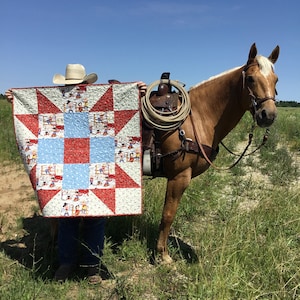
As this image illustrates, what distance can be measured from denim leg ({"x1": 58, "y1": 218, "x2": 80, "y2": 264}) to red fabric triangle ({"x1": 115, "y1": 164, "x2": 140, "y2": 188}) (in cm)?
66

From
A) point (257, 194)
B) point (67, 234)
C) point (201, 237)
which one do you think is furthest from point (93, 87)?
point (257, 194)

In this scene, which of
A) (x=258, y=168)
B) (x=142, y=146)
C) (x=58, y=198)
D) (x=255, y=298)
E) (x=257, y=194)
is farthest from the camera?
→ (x=258, y=168)

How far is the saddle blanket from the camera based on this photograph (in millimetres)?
3311

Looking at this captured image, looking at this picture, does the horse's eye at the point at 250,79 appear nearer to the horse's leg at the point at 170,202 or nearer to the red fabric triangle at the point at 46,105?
the horse's leg at the point at 170,202

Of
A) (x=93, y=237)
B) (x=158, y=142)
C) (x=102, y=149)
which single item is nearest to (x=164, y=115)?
(x=158, y=142)

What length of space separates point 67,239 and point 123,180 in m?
0.88

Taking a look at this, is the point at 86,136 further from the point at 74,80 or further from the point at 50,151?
the point at 74,80

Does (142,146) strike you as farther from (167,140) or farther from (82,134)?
(82,134)

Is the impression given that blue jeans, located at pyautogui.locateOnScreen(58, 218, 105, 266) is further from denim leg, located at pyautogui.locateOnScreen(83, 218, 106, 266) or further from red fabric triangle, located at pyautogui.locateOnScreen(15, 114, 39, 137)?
red fabric triangle, located at pyautogui.locateOnScreen(15, 114, 39, 137)

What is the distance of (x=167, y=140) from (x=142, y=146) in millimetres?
290

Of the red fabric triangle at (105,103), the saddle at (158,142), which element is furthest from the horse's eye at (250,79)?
the red fabric triangle at (105,103)

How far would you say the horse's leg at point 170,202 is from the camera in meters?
3.61

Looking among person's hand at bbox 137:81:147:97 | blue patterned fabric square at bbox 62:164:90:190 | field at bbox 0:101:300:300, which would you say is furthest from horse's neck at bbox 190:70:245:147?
blue patterned fabric square at bbox 62:164:90:190

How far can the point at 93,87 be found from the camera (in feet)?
11.0
